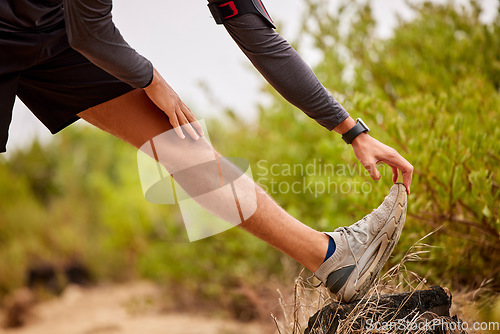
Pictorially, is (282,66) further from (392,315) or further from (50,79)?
(392,315)

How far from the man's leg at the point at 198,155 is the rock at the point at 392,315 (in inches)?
6.7

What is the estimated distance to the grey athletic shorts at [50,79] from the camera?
1.50 m

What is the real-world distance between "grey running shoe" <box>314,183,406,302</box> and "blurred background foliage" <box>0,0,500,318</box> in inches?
17.0

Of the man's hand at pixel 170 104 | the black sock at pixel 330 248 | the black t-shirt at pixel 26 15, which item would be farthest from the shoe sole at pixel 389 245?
the black t-shirt at pixel 26 15

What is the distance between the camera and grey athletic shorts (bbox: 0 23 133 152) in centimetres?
150

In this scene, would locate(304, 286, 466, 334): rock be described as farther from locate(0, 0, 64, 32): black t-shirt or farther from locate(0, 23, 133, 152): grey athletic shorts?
locate(0, 0, 64, 32): black t-shirt

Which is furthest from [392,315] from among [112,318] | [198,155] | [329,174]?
[112,318]

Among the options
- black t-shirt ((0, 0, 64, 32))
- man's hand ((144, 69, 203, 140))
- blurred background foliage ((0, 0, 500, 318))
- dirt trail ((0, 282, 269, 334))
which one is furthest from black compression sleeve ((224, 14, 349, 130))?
dirt trail ((0, 282, 269, 334))

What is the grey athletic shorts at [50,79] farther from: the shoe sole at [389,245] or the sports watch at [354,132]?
the shoe sole at [389,245]

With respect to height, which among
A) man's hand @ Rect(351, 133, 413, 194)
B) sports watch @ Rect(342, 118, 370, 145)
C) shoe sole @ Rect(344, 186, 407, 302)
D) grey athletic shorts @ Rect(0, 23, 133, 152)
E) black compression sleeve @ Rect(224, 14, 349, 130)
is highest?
grey athletic shorts @ Rect(0, 23, 133, 152)

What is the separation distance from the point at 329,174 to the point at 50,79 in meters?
1.73

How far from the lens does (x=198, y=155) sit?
1546 mm

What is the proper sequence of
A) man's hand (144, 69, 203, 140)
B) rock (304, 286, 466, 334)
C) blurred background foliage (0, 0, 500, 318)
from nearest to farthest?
man's hand (144, 69, 203, 140)
rock (304, 286, 466, 334)
blurred background foliage (0, 0, 500, 318)

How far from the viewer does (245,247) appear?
481 cm
